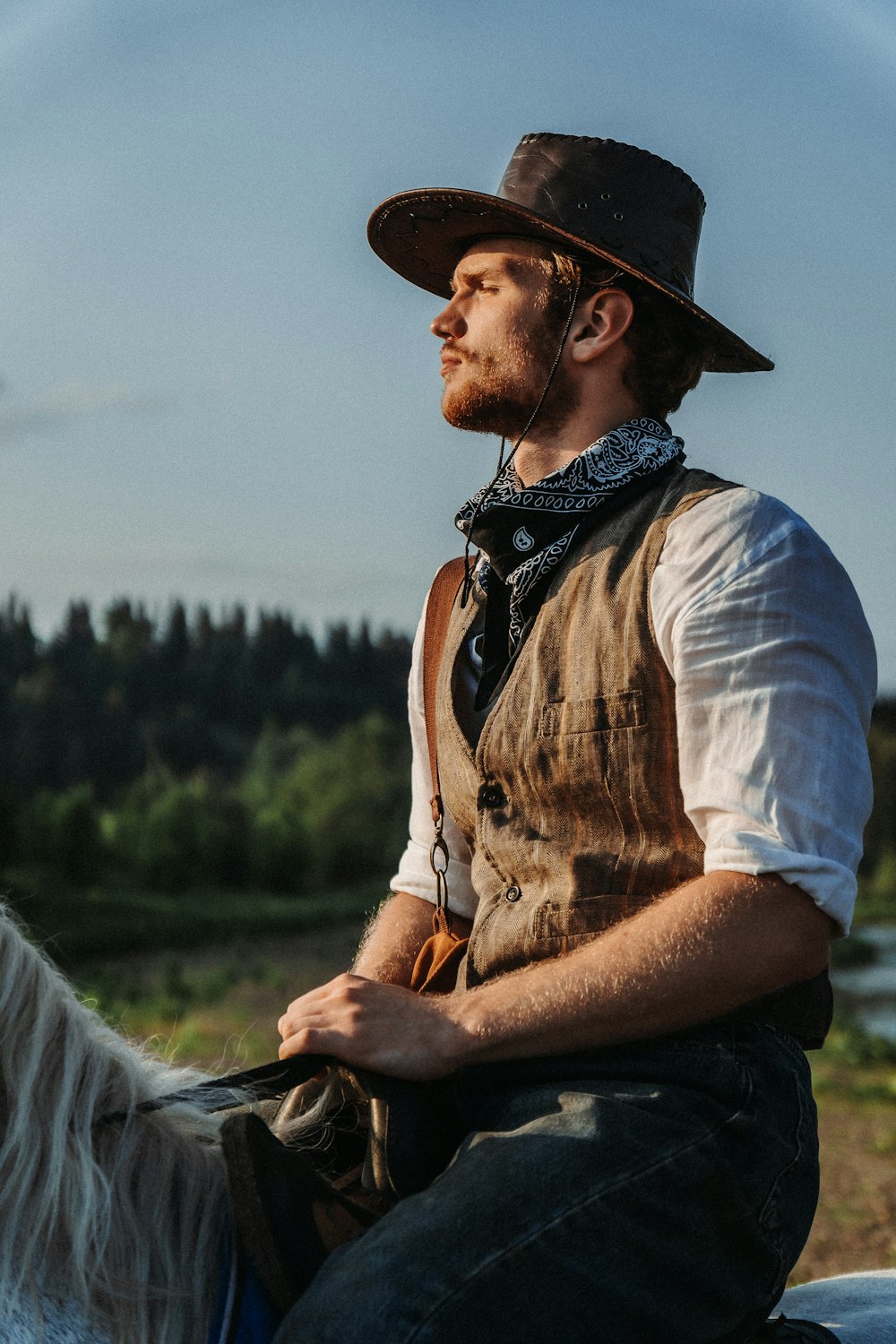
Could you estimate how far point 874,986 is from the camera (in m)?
15.5

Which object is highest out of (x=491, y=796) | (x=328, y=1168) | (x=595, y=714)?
(x=595, y=714)

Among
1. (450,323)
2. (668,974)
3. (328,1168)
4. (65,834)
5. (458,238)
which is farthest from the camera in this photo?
(65,834)

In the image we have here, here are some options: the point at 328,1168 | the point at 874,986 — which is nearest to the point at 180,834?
the point at 874,986

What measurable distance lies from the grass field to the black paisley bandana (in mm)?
835

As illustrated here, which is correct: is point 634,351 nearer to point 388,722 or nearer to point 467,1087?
point 467,1087

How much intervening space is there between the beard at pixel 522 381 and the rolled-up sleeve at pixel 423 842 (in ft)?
1.56

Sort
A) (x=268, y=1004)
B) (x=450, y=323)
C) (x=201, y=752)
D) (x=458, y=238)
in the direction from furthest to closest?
(x=201, y=752) < (x=268, y=1004) < (x=458, y=238) < (x=450, y=323)

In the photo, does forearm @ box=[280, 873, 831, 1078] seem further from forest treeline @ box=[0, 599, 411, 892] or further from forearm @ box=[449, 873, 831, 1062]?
forest treeline @ box=[0, 599, 411, 892]

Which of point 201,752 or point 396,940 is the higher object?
point 396,940

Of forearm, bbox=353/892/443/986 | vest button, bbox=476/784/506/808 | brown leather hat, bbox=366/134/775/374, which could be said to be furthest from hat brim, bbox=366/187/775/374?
forearm, bbox=353/892/443/986

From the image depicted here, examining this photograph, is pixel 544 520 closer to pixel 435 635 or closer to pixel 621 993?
pixel 435 635

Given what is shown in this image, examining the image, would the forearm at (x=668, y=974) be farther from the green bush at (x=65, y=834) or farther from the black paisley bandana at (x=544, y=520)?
the green bush at (x=65, y=834)

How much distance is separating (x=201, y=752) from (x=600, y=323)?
19.5 m

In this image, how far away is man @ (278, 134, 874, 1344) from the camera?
5.24ft
